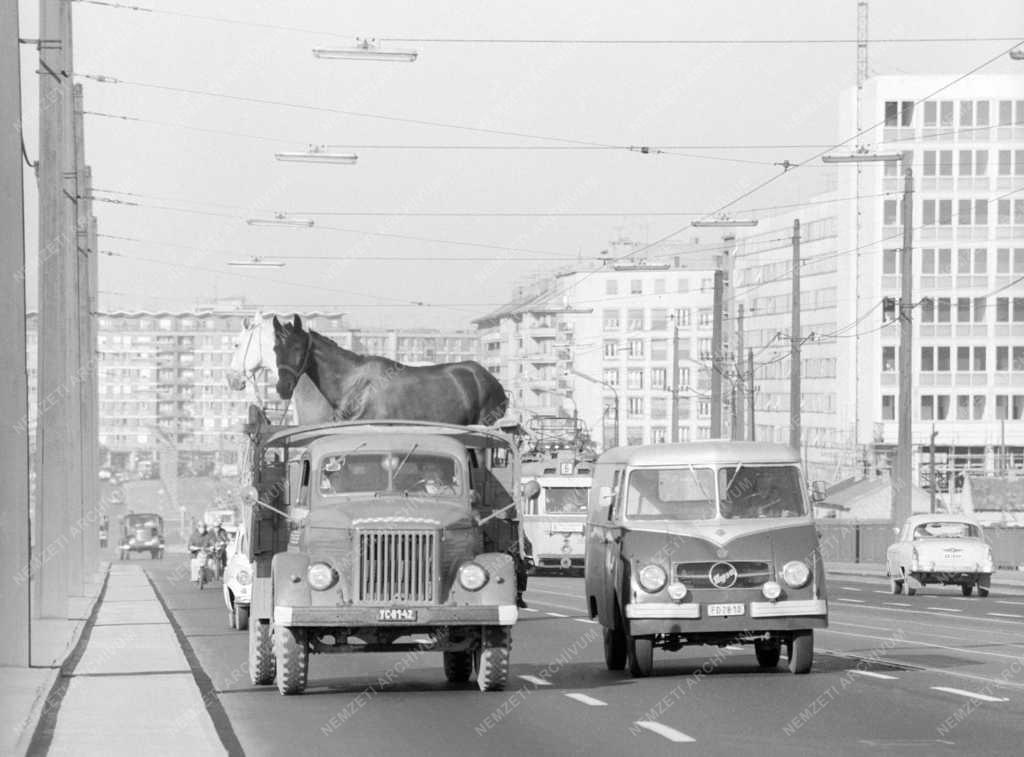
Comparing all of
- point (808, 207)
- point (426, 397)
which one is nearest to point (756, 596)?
point (426, 397)

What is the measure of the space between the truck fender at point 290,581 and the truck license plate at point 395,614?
Result: 630mm

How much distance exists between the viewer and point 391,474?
1997 cm

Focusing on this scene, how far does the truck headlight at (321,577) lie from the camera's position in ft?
59.9

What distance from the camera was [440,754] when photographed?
45.5 feet

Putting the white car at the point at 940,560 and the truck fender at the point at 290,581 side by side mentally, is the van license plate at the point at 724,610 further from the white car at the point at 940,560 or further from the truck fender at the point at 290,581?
the white car at the point at 940,560

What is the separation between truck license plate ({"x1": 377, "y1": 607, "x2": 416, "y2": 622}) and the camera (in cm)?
1811

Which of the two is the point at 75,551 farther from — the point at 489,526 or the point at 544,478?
the point at 489,526

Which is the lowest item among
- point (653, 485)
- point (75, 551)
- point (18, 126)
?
point (75, 551)

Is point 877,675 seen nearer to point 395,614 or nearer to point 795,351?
point 395,614

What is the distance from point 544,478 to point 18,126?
41313 millimetres

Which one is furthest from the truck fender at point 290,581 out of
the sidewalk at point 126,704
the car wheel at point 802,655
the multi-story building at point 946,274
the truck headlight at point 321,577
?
the multi-story building at point 946,274

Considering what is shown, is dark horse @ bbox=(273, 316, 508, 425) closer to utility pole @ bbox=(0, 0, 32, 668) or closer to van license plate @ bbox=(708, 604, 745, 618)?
utility pole @ bbox=(0, 0, 32, 668)

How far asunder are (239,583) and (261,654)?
10.6m

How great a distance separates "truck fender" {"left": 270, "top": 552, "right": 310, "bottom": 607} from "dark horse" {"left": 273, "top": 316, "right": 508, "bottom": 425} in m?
10.4
